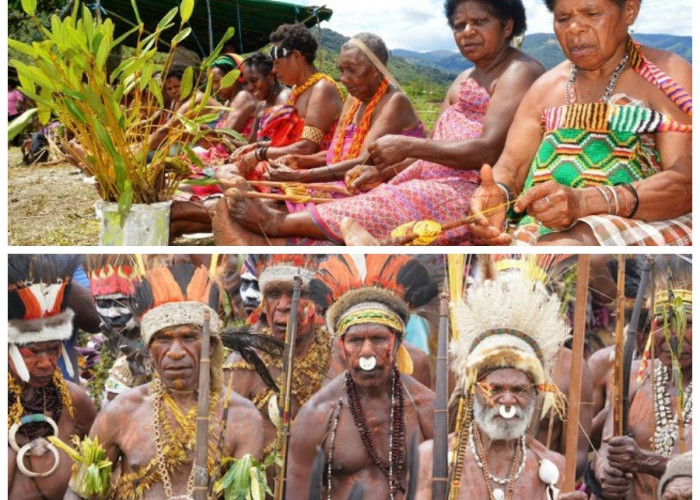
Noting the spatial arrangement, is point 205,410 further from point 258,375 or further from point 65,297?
point 65,297

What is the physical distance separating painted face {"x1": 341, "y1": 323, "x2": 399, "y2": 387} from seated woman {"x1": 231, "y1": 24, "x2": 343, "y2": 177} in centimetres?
161

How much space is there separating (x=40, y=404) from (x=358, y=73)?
1.89m

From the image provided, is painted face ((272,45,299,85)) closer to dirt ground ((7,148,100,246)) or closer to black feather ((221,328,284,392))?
dirt ground ((7,148,100,246))

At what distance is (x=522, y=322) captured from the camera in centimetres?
302

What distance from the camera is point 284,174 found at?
4.19m

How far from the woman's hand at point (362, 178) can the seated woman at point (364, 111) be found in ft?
0.53

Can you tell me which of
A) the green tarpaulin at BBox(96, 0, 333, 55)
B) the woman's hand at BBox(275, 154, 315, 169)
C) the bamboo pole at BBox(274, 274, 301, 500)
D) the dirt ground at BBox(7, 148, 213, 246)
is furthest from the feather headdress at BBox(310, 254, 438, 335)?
the green tarpaulin at BBox(96, 0, 333, 55)

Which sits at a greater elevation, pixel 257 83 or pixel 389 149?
pixel 257 83

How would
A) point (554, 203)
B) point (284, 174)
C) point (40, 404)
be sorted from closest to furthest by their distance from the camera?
point (554, 203), point (40, 404), point (284, 174)

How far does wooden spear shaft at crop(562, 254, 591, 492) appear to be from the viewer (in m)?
2.99

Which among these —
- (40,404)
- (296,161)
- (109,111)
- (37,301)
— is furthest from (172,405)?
(296,161)

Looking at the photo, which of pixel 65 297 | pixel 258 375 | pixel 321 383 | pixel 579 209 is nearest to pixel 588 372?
pixel 579 209

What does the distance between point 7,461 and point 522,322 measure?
5.76 feet

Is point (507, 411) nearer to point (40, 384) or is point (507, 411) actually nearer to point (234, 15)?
point (40, 384)
